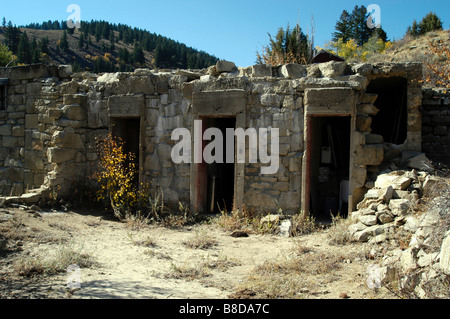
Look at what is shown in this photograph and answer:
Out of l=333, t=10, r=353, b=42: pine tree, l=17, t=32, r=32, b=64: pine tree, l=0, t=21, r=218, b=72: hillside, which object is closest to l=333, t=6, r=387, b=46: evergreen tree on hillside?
l=333, t=10, r=353, b=42: pine tree

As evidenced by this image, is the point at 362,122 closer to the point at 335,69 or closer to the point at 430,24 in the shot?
the point at 335,69

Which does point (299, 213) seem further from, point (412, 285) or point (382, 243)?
point (412, 285)

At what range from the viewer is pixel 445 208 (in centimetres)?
407

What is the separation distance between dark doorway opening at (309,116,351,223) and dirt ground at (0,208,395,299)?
1974mm

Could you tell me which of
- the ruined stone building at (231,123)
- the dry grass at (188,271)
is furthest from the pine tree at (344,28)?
the dry grass at (188,271)

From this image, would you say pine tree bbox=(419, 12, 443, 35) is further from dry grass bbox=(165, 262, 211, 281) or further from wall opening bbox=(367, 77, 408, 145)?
dry grass bbox=(165, 262, 211, 281)

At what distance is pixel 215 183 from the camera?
8242 mm

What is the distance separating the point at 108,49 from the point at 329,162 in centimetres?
3370

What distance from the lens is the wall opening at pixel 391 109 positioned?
320 inches

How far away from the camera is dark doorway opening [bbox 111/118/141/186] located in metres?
8.15

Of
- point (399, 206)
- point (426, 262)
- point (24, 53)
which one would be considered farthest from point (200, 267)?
point (24, 53)

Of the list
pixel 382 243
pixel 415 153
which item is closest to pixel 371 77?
pixel 415 153
